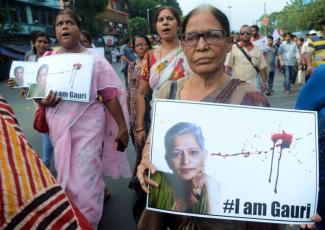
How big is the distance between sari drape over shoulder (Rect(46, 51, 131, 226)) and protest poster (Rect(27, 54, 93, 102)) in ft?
0.33

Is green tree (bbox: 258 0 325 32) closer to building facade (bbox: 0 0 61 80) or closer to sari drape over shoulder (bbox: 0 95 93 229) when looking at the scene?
→ building facade (bbox: 0 0 61 80)

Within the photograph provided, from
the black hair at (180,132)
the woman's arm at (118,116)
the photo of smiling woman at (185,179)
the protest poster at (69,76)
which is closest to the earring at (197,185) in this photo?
the photo of smiling woman at (185,179)

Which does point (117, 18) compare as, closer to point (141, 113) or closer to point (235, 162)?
point (141, 113)

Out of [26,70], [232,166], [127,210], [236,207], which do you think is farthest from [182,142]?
[26,70]

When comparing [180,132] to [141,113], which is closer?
[180,132]

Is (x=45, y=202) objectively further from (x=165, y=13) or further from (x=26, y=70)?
(x=26, y=70)

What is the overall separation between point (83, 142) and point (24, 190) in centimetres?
206

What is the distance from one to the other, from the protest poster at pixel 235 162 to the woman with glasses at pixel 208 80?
0.17m

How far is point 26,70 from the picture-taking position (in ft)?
12.4

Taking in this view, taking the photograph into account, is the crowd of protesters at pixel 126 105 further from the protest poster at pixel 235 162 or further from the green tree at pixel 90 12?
the green tree at pixel 90 12

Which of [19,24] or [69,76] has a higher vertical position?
[19,24]

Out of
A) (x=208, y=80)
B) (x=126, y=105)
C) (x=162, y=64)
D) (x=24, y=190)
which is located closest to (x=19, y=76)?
(x=126, y=105)

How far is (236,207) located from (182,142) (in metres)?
0.31

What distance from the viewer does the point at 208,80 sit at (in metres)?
1.69
